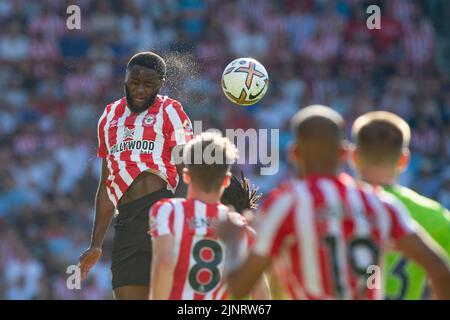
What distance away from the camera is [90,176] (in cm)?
1642

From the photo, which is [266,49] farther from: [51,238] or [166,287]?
[166,287]

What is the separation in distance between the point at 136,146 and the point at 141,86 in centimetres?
44

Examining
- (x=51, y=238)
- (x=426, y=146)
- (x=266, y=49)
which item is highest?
(x=266, y=49)

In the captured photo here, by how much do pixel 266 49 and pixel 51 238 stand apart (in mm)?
5130

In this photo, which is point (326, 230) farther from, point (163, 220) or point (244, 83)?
point (244, 83)

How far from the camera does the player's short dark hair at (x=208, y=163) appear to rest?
19.8ft

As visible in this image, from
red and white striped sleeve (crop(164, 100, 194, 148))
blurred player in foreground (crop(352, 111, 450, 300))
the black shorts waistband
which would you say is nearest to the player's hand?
the black shorts waistband

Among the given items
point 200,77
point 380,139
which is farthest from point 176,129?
point 200,77

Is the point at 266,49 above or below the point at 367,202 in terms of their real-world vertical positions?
above

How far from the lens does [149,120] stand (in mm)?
8336
